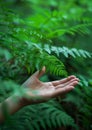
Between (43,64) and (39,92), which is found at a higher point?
(43,64)

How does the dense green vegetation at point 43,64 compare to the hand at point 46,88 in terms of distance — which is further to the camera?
the dense green vegetation at point 43,64

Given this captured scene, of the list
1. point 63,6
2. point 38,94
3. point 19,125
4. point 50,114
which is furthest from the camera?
point 63,6

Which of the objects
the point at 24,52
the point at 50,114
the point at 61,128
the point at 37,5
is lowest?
the point at 37,5

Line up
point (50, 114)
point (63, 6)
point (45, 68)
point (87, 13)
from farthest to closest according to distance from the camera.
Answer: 1. point (63, 6)
2. point (87, 13)
3. point (50, 114)
4. point (45, 68)

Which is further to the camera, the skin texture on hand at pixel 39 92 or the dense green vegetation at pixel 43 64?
the dense green vegetation at pixel 43 64

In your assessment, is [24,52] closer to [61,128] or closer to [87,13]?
[61,128]

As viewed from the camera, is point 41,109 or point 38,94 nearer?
point 38,94

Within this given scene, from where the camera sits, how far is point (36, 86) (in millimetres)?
2787

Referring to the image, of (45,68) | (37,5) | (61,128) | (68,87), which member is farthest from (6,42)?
(37,5)

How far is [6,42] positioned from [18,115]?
2.34 ft

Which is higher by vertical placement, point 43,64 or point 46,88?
point 43,64

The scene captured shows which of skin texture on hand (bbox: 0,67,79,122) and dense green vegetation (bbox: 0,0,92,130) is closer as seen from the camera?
skin texture on hand (bbox: 0,67,79,122)

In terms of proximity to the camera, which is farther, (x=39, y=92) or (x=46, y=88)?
(x=46, y=88)

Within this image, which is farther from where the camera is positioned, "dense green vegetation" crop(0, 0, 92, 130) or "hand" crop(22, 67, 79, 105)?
"dense green vegetation" crop(0, 0, 92, 130)
